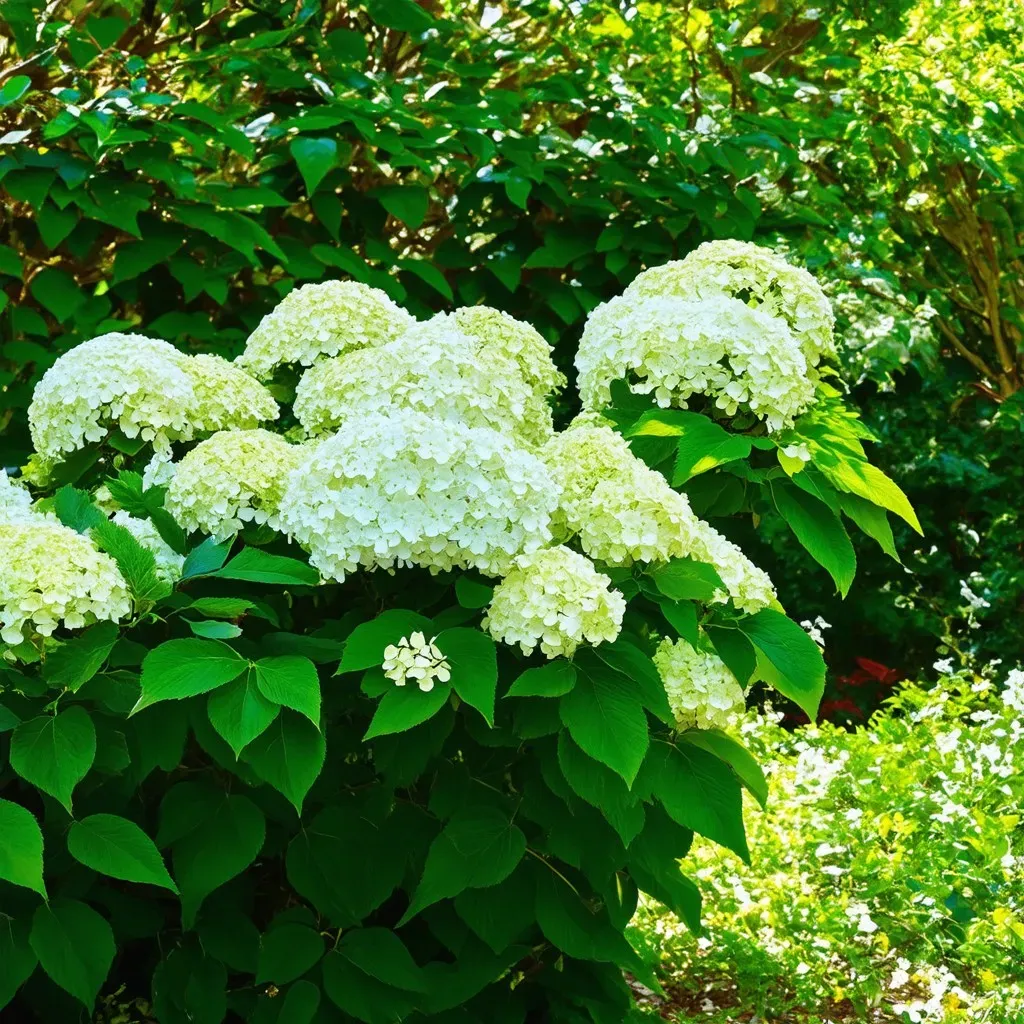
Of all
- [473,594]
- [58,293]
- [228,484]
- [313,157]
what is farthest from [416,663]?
[58,293]

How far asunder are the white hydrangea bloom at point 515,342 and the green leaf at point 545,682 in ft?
2.58

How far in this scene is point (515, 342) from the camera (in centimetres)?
248

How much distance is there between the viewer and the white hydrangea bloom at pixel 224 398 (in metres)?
2.38

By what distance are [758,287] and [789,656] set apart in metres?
0.71

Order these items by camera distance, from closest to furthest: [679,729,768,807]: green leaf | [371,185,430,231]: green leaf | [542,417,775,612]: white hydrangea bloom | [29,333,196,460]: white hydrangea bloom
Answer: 1. [542,417,775,612]: white hydrangea bloom
2. [679,729,768,807]: green leaf
3. [29,333,196,460]: white hydrangea bloom
4. [371,185,430,231]: green leaf

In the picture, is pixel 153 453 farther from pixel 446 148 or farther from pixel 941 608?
pixel 941 608

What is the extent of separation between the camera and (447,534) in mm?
1844

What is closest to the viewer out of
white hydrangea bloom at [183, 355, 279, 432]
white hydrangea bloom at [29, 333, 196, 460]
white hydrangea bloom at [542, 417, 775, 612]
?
white hydrangea bloom at [542, 417, 775, 612]

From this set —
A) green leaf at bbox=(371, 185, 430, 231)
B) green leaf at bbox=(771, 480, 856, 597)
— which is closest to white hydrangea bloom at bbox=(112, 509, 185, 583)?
green leaf at bbox=(771, 480, 856, 597)

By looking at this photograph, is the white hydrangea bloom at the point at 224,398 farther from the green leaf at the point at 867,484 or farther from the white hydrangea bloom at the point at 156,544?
the green leaf at the point at 867,484

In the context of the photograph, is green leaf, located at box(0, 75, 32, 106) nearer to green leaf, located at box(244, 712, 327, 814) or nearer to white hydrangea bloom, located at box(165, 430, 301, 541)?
white hydrangea bloom, located at box(165, 430, 301, 541)

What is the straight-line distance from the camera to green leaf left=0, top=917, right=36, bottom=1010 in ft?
5.97

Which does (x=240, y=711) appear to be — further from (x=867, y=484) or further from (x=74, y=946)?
(x=867, y=484)

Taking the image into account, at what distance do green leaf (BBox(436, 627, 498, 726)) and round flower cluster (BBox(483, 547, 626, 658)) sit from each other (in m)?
0.04
